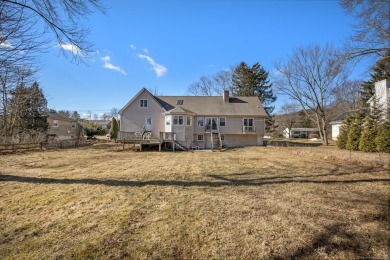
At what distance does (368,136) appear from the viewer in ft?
55.2

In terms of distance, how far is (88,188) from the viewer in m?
6.62

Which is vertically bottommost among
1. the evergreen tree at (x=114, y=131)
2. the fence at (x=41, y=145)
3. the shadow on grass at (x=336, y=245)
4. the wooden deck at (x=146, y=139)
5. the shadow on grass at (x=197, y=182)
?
the shadow on grass at (x=336, y=245)

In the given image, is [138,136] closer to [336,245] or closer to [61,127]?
[61,127]

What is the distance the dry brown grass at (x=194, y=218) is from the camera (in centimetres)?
325

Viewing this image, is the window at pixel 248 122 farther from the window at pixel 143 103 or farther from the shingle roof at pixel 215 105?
the window at pixel 143 103

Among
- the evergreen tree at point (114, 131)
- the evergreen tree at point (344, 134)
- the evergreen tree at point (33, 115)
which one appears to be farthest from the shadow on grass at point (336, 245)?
the evergreen tree at point (114, 131)

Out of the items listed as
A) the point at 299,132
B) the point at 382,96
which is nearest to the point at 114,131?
the point at 382,96

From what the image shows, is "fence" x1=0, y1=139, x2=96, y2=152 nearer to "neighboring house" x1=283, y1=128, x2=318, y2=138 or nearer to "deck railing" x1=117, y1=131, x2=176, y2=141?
"deck railing" x1=117, y1=131, x2=176, y2=141

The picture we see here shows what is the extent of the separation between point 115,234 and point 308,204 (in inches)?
181

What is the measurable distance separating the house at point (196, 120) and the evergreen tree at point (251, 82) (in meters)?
15.8

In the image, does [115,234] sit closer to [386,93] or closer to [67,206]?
[67,206]

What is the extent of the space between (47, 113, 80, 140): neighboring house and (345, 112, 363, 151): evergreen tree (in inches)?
1387

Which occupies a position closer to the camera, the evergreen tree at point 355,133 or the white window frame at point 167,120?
the evergreen tree at point 355,133

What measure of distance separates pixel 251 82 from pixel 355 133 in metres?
25.0
